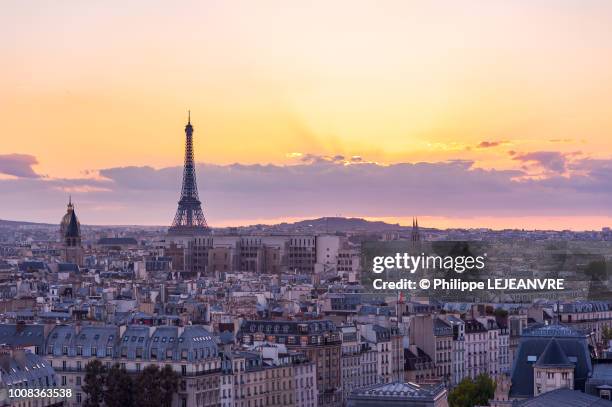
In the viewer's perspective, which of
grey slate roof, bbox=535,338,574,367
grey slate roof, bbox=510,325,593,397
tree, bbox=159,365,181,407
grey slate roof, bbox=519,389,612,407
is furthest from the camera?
tree, bbox=159,365,181,407

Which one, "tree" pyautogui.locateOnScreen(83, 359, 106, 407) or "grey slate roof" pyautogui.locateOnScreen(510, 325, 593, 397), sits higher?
"grey slate roof" pyautogui.locateOnScreen(510, 325, 593, 397)

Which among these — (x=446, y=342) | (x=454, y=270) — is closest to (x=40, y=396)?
(x=446, y=342)

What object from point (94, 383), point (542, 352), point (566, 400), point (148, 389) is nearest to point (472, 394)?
point (542, 352)

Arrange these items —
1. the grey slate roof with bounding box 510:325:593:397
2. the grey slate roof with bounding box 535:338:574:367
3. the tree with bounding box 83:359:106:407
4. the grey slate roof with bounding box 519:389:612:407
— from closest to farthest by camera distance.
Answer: the grey slate roof with bounding box 519:389:612:407 < the grey slate roof with bounding box 535:338:574:367 < the grey slate roof with bounding box 510:325:593:397 < the tree with bounding box 83:359:106:407

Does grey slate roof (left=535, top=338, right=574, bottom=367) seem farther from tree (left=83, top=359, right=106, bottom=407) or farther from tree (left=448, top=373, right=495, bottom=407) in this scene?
tree (left=83, top=359, right=106, bottom=407)

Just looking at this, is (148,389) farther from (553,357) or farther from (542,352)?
(553,357)

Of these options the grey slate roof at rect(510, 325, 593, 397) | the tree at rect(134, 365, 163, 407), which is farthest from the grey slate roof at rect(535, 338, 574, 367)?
the tree at rect(134, 365, 163, 407)

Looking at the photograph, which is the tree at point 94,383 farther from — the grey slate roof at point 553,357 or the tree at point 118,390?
the grey slate roof at point 553,357
